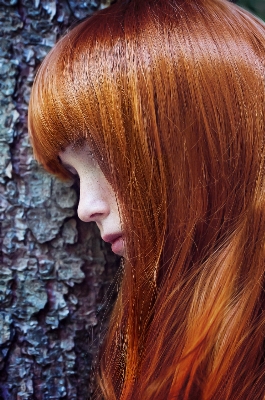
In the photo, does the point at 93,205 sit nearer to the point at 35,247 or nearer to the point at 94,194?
the point at 94,194

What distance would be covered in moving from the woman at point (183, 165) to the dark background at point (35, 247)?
8.0 inches

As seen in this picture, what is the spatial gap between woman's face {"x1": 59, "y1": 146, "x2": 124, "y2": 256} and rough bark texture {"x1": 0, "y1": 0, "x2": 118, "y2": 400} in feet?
0.56

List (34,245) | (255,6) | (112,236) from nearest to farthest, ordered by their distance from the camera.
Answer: (112,236) < (34,245) < (255,6)

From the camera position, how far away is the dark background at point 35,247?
97 centimetres

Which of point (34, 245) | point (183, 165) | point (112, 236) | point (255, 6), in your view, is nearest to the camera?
point (183, 165)

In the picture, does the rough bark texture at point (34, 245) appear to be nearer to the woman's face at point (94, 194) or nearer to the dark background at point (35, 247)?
the dark background at point (35, 247)

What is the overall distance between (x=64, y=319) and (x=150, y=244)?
34cm

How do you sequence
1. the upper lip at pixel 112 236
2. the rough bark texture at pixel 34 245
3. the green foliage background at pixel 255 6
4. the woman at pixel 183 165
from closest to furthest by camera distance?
the woman at pixel 183 165
the upper lip at pixel 112 236
the rough bark texture at pixel 34 245
the green foliage background at pixel 255 6

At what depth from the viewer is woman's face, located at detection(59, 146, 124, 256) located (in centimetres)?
81

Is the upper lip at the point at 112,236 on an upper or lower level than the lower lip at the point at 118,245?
upper

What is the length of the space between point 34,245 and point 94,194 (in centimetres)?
25

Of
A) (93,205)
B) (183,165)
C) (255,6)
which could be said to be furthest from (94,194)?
(255,6)

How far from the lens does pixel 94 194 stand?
0.82m

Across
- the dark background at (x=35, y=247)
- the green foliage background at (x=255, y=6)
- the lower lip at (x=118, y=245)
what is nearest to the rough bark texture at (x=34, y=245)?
the dark background at (x=35, y=247)
